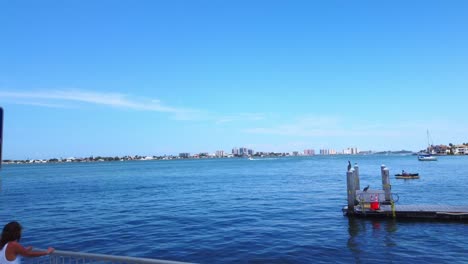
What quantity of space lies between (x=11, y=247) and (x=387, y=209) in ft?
84.4

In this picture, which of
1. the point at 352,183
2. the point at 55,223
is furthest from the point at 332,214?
the point at 55,223

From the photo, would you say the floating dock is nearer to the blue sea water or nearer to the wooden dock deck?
the wooden dock deck

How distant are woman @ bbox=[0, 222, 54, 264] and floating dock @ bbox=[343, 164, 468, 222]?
2459 centimetres

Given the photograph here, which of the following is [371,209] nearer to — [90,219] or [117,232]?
[117,232]

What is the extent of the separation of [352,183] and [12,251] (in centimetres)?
2549

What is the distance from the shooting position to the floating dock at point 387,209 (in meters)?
24.5

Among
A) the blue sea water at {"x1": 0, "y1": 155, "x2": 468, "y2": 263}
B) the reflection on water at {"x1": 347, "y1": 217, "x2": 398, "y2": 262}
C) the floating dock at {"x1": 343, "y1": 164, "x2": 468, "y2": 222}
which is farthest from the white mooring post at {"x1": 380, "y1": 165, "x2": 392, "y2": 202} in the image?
the reflection on water at {"x1": 347, "y1": 217, "x2": 398, "y2": 262}

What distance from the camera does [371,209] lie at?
87.5ft

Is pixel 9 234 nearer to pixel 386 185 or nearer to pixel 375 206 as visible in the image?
pixel 375 206

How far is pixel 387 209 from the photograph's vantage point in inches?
1044

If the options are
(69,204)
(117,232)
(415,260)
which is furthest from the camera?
(69,204)

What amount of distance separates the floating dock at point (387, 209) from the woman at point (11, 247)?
2459 centimetres

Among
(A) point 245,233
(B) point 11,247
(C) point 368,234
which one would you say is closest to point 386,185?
(C) point 368,234

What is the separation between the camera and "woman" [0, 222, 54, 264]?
604 cm
